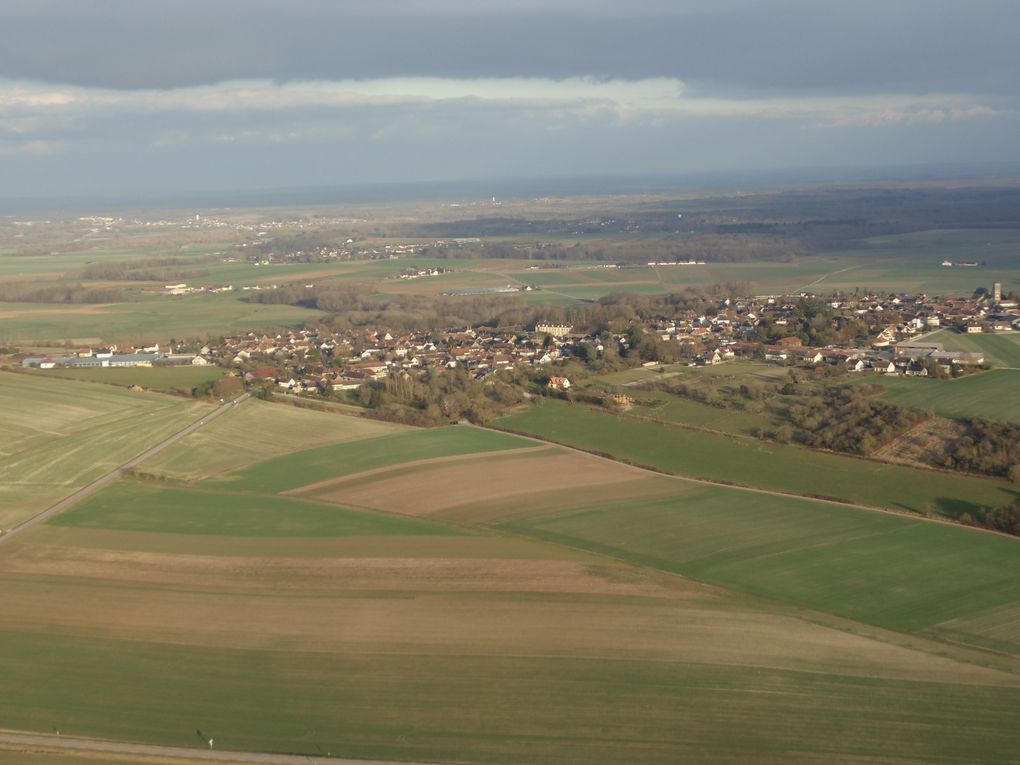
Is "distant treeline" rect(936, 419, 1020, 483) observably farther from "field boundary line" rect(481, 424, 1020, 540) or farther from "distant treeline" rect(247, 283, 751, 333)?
"distant treeline" rect(247, 283, 751, 333)

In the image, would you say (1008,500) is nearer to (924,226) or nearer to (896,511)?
(896,511)

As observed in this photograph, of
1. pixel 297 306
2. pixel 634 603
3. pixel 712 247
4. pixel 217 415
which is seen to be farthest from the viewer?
pixel 712 247

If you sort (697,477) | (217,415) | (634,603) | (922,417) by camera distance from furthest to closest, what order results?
1. (217,415)
2. (922,417)
3. (697,477)
4. (634,603)

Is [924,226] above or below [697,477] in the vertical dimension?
above

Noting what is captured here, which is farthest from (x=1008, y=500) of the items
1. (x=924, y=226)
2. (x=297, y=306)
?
(x=924, y=226)

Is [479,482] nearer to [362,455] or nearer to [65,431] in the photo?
[362,455]

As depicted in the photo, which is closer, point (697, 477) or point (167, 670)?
point (167, 670)

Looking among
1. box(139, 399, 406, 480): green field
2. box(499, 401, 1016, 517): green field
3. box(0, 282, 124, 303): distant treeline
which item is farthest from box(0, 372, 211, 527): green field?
box(0, 282, 124, 303): distant treeline

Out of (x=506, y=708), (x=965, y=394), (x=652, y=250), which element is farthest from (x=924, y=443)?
(x=652, y=250)
